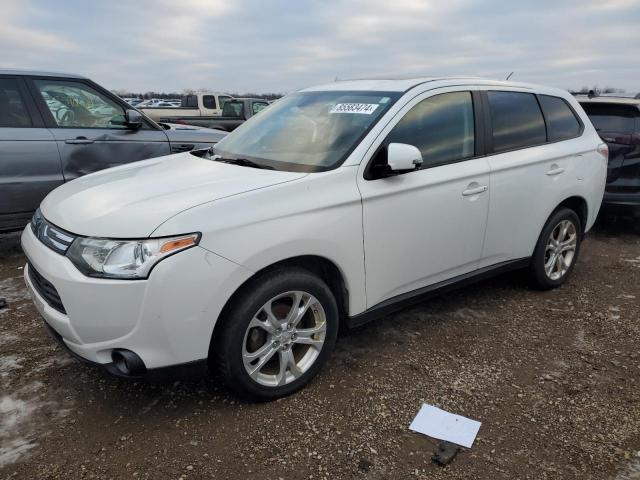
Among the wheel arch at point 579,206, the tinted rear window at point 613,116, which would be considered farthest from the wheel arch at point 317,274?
the tinted rear window at point 613,116

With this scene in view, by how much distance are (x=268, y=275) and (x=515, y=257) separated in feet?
A: 7.42

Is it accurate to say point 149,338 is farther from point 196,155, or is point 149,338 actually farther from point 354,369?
point 196,155

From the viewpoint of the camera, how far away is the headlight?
2.25 meters

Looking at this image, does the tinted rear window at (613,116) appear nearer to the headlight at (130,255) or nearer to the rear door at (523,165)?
the rear door at (523,165)

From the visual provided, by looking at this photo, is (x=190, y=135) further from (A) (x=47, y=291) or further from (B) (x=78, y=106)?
(A) (x=47, y=291)

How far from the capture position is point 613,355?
3359mm

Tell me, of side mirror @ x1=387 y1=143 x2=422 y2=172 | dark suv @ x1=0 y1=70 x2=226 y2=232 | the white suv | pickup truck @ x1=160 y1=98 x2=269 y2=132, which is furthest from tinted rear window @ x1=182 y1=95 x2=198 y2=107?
side mirror @ x1=387 y1=143 x2=422 y2=172

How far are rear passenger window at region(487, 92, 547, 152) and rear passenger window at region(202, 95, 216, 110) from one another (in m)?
14.2

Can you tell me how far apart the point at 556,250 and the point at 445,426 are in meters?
2.35

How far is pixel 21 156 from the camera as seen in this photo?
4910 mm

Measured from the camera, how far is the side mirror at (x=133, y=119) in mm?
5480

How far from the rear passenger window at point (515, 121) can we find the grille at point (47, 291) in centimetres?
294

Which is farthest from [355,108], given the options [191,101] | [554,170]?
[191,101]

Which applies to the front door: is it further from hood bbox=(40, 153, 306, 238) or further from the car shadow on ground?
the car shadow on ground
